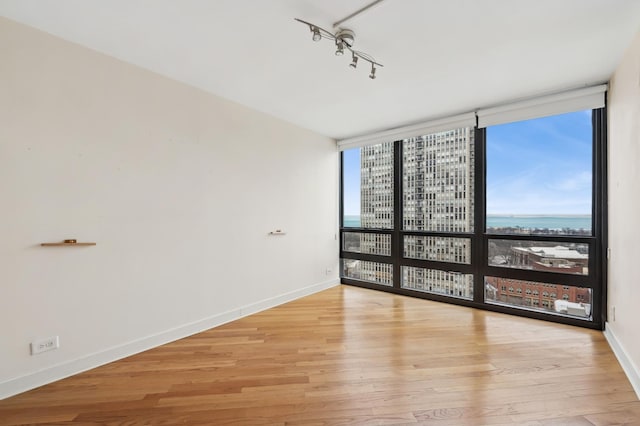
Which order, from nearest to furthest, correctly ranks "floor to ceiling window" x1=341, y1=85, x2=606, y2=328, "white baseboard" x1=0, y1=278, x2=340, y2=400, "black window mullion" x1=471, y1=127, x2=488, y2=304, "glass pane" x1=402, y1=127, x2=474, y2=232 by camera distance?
1. "white baseboard" x1=0, y1=278, x2=340, y2=400
2. "floor to ceiling window" x1=341, y1=85, x2=606, y2=328
3. "black window mullion" x1=471, y1=127, x2=488, y2=304
4. "glass pane" x1=402, y1=127, x2=474, y2=232

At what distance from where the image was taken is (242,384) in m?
2.06

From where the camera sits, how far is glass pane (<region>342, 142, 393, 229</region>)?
4578mm

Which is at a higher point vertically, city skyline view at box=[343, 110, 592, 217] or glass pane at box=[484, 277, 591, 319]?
city skyline view at box=[343, 110, 592, 217]

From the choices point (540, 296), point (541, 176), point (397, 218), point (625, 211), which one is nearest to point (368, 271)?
point (397, 218)

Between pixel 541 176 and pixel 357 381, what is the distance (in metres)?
3.14

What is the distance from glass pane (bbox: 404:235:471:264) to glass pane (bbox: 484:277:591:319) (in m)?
0.43

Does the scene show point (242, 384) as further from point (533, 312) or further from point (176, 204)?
point (533, 312)

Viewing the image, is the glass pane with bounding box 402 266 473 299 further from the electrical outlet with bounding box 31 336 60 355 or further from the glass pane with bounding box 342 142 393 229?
the electrical outlet with bounding box 31 336 60 355

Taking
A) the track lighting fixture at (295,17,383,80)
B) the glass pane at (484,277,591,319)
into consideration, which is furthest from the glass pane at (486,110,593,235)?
the track lighting fixture at (295,17,383,80)

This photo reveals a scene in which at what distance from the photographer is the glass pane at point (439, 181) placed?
150 inches

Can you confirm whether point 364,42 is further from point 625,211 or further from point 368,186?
point 368,186

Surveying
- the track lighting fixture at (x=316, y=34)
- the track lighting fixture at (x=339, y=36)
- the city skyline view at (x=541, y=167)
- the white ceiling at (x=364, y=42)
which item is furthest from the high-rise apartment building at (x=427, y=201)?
the track lighting fixture at (x=316, y=34)

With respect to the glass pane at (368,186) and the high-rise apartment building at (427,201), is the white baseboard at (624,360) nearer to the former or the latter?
the high-rise apartment building at (427,201)

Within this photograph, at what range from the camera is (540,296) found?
10.9ft
